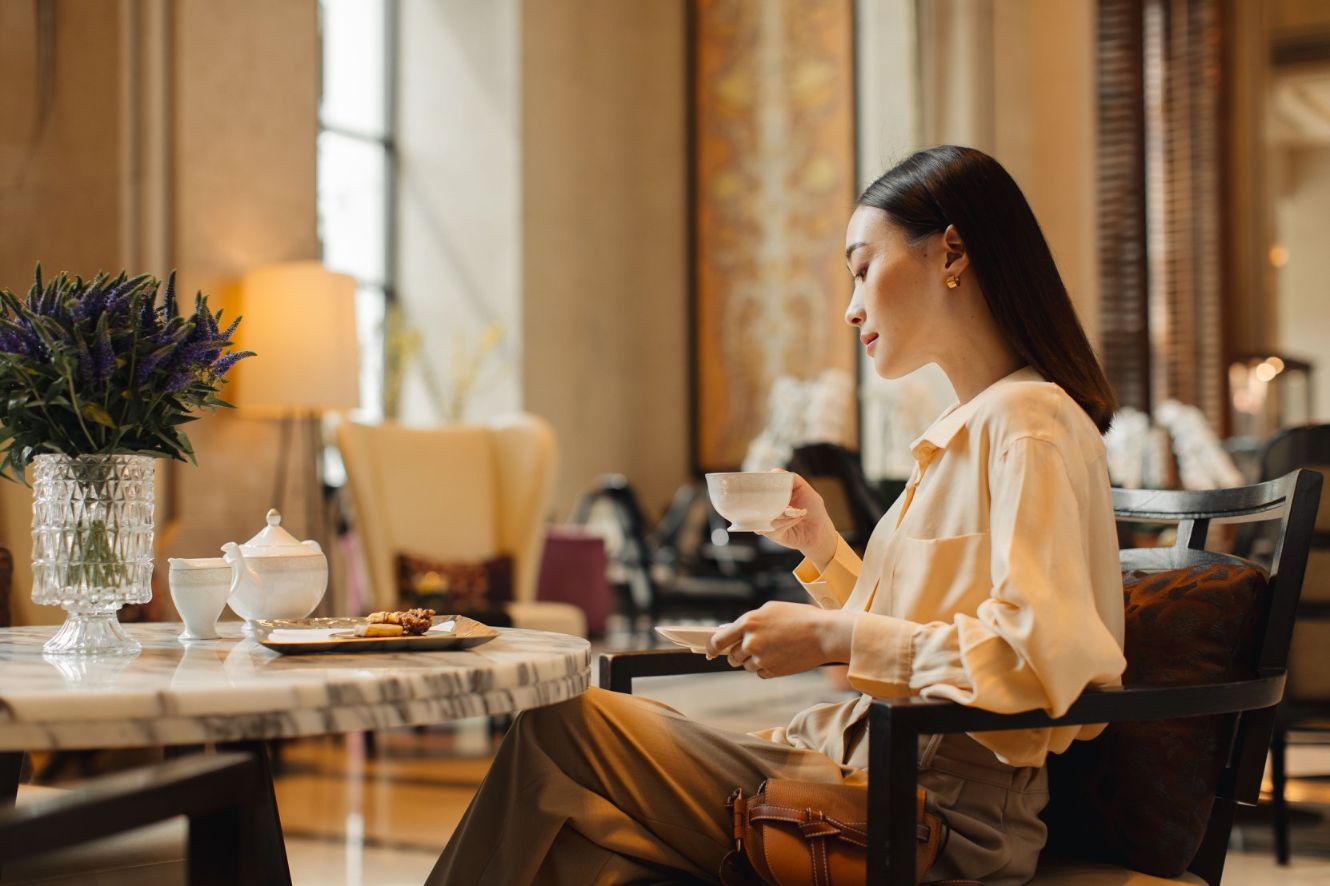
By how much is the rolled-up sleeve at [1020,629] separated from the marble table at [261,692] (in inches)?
12.5

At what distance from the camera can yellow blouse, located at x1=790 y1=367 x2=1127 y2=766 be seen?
131cm

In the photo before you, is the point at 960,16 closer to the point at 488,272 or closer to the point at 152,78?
the point at 488,272

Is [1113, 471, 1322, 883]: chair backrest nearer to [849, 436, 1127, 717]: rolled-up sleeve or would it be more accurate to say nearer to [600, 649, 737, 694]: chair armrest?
[849, 436, 1127, 717]: rolled-up sleeve

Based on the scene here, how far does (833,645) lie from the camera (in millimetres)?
1402

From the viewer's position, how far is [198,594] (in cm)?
168

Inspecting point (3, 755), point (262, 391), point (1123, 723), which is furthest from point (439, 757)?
point (1123, 723)

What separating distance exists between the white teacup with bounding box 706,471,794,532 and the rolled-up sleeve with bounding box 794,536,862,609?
0.32m

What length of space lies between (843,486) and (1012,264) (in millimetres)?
3079

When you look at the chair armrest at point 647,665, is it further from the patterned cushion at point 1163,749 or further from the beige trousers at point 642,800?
the patterned cushion at point 1163,749

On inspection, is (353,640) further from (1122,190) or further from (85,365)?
(1122,190)

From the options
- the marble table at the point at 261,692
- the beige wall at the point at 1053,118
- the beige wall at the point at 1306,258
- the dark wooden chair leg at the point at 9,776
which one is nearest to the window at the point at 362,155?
the beige wall at the point at 1053,118

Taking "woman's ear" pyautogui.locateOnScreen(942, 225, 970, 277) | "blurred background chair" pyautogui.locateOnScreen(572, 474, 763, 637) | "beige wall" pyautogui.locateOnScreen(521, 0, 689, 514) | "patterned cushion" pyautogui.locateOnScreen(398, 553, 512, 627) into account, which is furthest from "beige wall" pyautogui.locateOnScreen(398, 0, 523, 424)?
"woman's ear" pyautogui.locateOnScreen(942, 225, 970, 277)

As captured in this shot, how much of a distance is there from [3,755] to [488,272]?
7203 millimetres

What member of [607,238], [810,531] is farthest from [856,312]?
[607,238]
